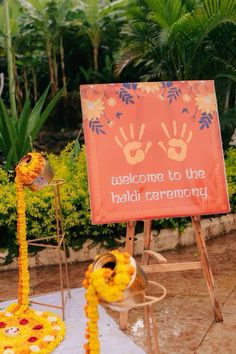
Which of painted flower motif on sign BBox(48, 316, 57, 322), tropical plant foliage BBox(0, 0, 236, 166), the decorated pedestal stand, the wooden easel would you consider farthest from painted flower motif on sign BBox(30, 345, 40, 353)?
tropical plant foliage BBox(0, 0, 236, 166)

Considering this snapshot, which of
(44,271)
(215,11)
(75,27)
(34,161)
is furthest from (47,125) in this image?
(34,161)

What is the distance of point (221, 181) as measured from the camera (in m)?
2.76

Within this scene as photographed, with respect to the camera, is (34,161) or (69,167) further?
(69,167)

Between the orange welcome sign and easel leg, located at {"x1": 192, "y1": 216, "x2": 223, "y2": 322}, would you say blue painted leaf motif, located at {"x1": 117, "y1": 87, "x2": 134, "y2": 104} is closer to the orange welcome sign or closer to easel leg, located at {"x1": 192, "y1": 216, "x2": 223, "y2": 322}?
the orange welcome sign

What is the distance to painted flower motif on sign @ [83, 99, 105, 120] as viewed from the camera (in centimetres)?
268

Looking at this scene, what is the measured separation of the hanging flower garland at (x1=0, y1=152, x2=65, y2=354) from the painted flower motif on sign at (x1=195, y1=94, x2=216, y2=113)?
0.94 meters

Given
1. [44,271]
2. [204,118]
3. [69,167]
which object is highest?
[204,118]

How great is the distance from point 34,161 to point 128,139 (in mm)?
538

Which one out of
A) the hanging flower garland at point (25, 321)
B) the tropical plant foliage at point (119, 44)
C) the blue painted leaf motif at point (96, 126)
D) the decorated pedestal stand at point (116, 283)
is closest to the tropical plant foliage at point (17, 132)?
the tropical plant foliage at point (119, 44)

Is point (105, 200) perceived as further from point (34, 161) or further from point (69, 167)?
point (69, 167)

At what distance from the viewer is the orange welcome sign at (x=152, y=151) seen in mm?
2637

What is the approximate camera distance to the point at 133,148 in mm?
2703

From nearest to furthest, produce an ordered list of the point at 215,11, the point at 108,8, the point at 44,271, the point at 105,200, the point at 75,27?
the point at 105,200
the point at 44,271
the point at 215,11
the point at 108,8
the point at 75,27

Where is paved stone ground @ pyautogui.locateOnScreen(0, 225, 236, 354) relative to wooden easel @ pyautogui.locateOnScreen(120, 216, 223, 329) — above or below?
below
